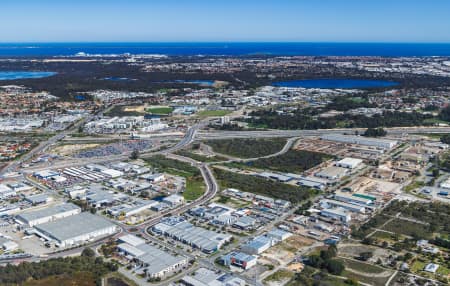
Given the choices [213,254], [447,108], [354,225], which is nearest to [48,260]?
[213,254]

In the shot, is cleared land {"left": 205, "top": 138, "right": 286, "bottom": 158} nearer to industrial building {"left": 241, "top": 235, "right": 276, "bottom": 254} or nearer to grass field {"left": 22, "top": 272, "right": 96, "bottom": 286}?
industrial building {"left": 241, "top": 235, "right": 276, "bottom": 254}

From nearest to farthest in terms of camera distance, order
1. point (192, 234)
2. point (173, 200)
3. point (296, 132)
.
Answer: point (192, 234), point (173, 200), point (296, 132)

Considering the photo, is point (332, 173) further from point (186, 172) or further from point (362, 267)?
point (362, 267)

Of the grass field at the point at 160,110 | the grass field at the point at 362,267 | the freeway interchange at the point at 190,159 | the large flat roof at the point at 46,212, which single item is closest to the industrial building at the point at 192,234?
the freeway interchange at the point at 190,159

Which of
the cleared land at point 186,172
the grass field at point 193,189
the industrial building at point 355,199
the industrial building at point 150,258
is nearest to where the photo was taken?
the industrial building at point 150,258

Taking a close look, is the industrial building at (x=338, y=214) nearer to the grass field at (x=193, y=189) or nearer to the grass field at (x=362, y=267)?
the grass field at (x=362, y=267)

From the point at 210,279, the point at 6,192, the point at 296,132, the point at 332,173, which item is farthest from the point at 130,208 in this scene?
the point at 296,132

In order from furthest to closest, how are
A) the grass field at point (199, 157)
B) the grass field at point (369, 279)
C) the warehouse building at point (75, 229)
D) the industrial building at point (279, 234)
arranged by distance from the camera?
the grass field at point (199, 157)
the industrial building at point (279, 234)
the warehouse building at point (75, 229)
the grass field at point (369, 279)
